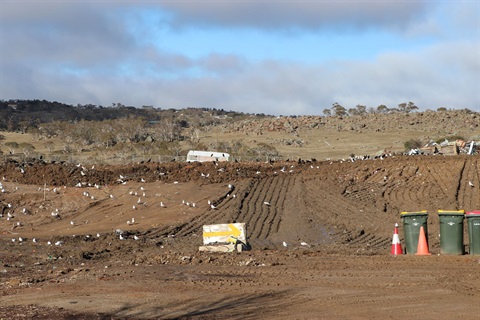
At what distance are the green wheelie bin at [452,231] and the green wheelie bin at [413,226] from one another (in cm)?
58

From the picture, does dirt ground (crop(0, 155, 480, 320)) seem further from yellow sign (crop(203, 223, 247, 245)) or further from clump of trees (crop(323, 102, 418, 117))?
clump of trees (crop(323, 102, 418, 117))

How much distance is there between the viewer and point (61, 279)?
1602 cm

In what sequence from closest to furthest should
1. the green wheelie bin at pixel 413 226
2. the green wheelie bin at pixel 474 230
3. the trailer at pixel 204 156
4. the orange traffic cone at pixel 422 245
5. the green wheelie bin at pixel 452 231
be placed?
the green wheelie bin at pixel 474 230
the green wheelie bin at pixel 452 231
the orange traffic cone at pixel 422 245
the green wheelie bin at pixel 413 226
the trailer at pixel 204 156

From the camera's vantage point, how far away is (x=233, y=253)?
62.8 feet

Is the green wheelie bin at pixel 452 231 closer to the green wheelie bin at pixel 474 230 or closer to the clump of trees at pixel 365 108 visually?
the green wheelie bin at pixel 474 230

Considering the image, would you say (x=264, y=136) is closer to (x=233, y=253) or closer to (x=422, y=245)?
(x=233, y=253)

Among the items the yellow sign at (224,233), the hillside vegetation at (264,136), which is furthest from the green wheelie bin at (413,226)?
the hillside vegetation at (264,136)

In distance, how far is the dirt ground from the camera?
12.9 meters

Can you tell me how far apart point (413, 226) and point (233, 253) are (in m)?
4.50

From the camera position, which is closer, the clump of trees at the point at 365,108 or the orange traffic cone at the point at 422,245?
the orange traffic cone at the point at 422,245

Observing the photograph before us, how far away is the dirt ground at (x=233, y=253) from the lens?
12.9 m

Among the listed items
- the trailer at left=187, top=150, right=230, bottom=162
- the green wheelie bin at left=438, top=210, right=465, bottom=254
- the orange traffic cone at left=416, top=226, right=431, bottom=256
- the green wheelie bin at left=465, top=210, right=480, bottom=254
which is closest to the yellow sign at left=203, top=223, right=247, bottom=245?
the orange traffic cone at left=416, top=226, right=431, bottom=256

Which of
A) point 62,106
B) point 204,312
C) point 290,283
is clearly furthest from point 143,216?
point 62,106

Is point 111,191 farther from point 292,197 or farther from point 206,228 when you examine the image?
point 206,228
